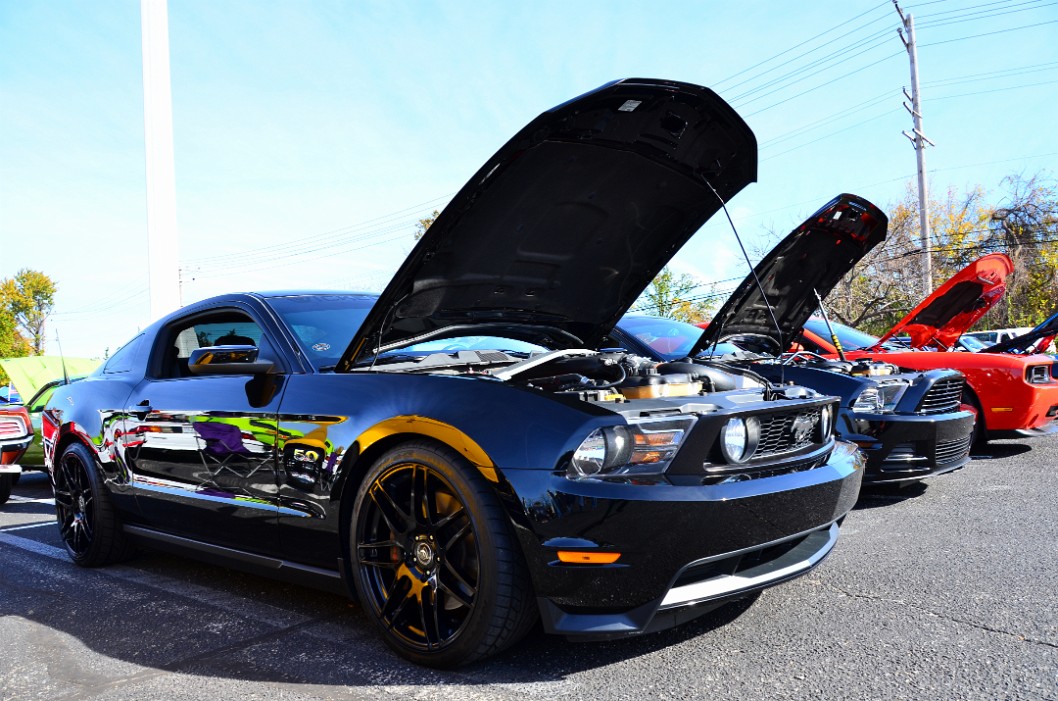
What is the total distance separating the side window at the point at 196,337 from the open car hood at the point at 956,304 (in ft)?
19.0

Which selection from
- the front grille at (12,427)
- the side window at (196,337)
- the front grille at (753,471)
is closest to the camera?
the front grille at (753,471)

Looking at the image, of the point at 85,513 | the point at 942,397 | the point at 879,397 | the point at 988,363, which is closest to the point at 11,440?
the point at 85,513

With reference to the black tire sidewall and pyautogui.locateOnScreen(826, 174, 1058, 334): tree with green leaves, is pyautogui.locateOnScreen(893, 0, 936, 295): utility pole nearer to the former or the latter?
pyautogui.locateOnScreen(826, 174, 1058, 334): tree with green leaves

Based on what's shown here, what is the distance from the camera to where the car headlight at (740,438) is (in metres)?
2.57

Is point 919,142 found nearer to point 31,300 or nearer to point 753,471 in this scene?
point 753,471

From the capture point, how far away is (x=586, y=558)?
2352 mm

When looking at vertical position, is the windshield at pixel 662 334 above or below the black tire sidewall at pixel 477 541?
above

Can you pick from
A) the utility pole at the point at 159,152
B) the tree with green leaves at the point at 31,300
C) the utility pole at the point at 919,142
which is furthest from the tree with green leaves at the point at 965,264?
the tree with green leaves at the point at 31,300

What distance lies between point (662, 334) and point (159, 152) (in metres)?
15.4

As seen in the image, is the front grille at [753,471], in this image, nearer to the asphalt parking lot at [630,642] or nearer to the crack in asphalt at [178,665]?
the asphalt parking lot at [630,642]

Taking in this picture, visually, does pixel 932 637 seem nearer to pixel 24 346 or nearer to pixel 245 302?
pixel 245 302

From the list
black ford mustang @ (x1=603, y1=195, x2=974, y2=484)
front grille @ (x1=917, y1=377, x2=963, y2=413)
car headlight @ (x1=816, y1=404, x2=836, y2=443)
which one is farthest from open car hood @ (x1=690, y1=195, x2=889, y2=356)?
car headlight @ (x1=816, y1=404, x2=836, y2=443)

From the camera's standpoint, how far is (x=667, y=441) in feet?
8.12

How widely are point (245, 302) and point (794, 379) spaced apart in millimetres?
3311
